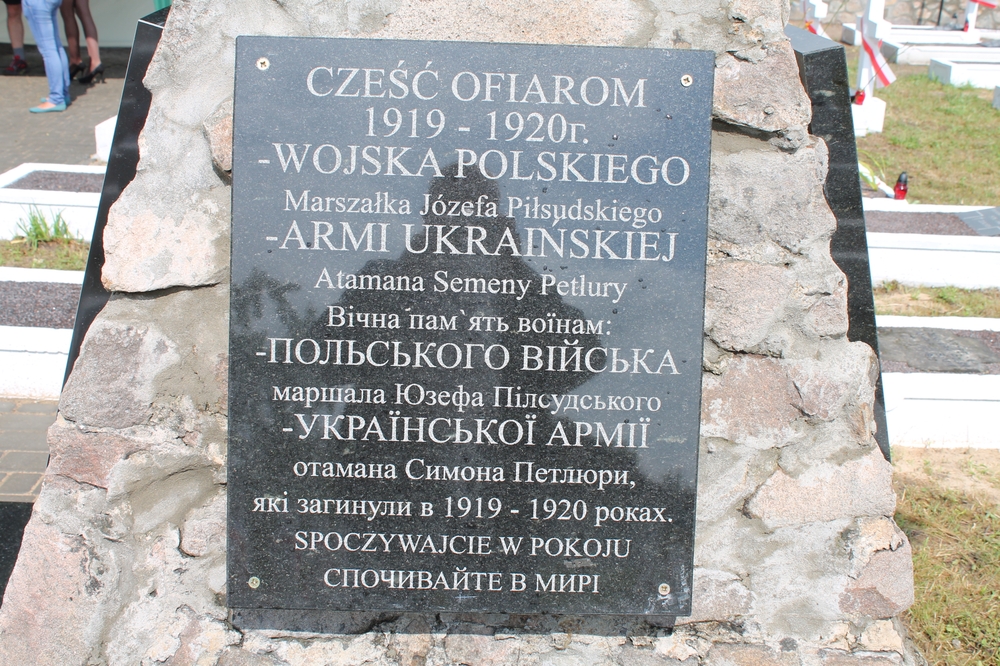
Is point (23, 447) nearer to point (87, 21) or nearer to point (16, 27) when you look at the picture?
point (87, 21)

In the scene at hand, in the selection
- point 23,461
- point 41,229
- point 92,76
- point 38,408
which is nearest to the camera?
point 23,461

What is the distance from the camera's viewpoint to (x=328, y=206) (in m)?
2.00

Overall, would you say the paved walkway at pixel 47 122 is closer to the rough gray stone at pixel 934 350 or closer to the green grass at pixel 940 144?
the rough gray stone at pixel 934 350

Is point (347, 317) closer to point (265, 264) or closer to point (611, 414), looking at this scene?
point (265, 264)

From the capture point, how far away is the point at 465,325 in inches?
80.1

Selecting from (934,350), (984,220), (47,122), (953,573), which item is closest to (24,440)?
(953,573)

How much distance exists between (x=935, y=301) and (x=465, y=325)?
4362mm

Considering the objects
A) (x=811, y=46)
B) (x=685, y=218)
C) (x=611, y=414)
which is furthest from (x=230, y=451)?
(x=811, y=46)

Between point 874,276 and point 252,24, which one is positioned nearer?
point 252,24

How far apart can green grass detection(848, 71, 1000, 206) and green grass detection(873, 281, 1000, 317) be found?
2.00 m

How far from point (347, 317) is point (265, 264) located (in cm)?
22

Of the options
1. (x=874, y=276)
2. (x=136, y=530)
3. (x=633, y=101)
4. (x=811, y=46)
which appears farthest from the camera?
(x=874, y=276)

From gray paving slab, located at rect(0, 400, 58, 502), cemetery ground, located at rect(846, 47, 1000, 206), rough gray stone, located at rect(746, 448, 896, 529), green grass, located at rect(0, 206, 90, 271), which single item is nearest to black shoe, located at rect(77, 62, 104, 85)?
green grass, located at rect(0, 206, 90, 271)

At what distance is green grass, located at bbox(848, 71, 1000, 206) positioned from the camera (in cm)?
759
